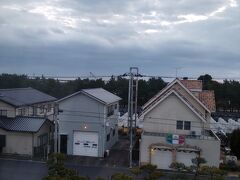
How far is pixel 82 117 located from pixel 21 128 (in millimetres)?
4272

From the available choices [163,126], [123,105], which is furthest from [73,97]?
[123,105]

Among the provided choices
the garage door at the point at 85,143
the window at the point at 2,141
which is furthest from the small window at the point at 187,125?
the window at the point at 2,141

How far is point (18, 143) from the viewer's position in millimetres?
26828

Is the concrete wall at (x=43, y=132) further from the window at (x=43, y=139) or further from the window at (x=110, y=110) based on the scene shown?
the window at (x=110, y=110)

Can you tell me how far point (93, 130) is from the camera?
27781mm

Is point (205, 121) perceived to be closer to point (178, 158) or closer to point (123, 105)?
point (178, 158)

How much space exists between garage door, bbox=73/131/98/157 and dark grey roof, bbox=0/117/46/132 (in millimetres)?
2761

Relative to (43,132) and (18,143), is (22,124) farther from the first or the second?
(43,132)

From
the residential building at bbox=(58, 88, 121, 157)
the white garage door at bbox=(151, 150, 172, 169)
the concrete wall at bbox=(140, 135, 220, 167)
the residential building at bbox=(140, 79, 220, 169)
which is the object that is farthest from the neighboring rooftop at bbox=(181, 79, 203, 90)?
the residential building at bbox=(58, 88, 121, 157)

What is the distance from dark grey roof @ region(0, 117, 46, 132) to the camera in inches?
1052

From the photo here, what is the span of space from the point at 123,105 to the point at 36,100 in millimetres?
23325

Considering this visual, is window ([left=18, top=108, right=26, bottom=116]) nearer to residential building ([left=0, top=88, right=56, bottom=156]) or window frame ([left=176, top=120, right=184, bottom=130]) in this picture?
residential building ([left=0, top=88, right=56, bottom=156])

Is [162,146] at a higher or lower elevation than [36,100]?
lower

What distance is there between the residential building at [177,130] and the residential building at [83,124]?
10.5 feet
